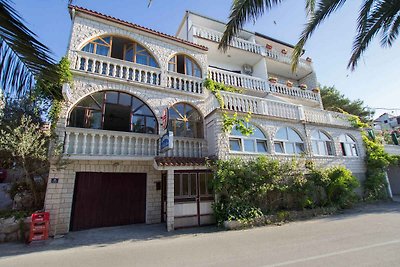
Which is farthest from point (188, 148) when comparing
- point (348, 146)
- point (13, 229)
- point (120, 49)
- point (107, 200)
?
point (348, 146)

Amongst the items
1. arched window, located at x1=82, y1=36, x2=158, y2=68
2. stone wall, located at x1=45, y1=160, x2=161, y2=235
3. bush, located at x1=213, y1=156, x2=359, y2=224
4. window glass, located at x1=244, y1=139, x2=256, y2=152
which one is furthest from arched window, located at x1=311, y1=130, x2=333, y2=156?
arched window, located at x1=82, y1=36, x2=158, y2=68

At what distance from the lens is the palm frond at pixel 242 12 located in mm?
5805

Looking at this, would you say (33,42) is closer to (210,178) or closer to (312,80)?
(210,178)

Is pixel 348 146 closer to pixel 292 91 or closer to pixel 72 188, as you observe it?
pixel 292 91

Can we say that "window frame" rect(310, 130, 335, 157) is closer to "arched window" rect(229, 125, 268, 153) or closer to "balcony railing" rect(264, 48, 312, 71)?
"arched window" rect(229, 125, 268, 153)

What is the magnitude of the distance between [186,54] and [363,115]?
22.8 m

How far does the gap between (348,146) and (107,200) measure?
15.6m

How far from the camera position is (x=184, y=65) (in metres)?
12.7

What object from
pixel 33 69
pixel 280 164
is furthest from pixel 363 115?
pixel 33 69

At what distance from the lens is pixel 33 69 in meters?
2.38

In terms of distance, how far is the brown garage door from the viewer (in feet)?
29.7

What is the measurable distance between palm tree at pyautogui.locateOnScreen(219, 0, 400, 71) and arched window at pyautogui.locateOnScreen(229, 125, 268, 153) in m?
4.41

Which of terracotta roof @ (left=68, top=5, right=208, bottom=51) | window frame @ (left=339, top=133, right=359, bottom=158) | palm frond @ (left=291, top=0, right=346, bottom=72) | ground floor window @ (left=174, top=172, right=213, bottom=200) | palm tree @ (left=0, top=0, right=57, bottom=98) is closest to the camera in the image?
palm tree @ (left=0, top=0, right=57, bottom=98)

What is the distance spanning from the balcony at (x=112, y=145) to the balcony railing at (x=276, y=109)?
3.48m
